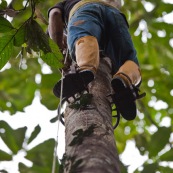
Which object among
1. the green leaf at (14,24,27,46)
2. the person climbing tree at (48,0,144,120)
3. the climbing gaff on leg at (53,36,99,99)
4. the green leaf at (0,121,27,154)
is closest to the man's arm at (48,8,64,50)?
the person climbing tree at (48,0,144,120)

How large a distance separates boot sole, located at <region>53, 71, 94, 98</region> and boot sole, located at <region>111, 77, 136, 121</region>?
15 cm

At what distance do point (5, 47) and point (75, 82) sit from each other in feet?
1.24

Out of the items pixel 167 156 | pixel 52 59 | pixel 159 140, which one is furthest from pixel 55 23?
pixel 167 156

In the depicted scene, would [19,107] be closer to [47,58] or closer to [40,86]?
[40,86]

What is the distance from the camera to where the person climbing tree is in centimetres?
188

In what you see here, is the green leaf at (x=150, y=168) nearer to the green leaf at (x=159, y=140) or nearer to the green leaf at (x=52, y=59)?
the green leaf at (x=159, y=140)

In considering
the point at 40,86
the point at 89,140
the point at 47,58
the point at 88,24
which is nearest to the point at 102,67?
the point at 88,24

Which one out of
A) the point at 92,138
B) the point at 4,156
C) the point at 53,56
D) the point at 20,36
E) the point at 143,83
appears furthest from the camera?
the point at 143,83

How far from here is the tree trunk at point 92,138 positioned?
4.05ft

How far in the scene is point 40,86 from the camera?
12.2 ft

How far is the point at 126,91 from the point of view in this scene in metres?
1.95

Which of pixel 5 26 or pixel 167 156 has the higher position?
pixel 5 26

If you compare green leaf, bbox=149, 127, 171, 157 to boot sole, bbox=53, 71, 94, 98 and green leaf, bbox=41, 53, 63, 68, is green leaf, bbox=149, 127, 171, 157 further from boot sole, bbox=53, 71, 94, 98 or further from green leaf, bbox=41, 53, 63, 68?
green leaf, bbox=41, 53, 63, 68

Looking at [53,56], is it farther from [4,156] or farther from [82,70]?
[4,156]
